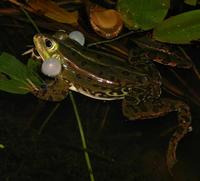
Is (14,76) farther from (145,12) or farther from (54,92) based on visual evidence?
(145,12)

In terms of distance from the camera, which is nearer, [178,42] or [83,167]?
[83,167]

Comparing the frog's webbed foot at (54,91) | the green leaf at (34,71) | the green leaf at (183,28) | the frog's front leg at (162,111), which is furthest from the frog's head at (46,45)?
the green leaf at (183,28)

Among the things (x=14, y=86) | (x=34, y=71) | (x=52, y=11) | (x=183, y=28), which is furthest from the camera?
(x=52, y=11)

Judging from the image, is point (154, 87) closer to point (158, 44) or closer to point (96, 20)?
point (158, 44)

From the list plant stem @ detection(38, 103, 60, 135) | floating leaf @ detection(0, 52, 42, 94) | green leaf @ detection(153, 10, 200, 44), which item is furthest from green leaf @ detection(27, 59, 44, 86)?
green leaf @ detection(153, 10, 200, 44)

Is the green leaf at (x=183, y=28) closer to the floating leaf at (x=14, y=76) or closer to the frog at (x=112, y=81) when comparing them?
the frog at (x=112, y=81)

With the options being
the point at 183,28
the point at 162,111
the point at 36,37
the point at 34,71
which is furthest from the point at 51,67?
the point at 183,28

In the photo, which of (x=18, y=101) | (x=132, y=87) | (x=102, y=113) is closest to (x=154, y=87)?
(x=132, y=87)
